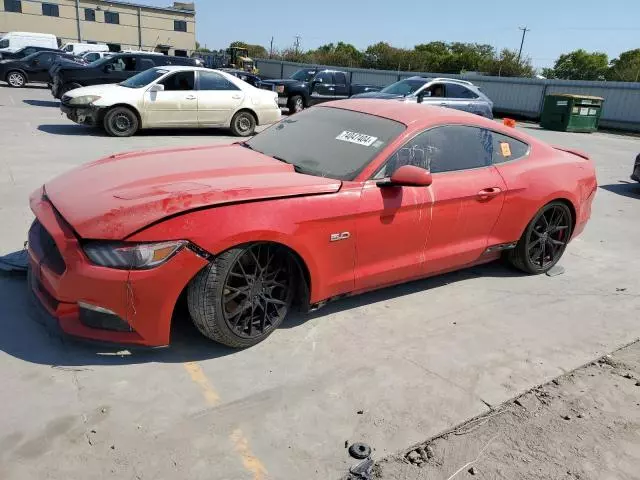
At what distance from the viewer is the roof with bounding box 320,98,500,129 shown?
4.09m

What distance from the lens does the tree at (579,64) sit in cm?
7481

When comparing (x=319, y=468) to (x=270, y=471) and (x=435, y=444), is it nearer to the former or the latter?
(x=270, y=471)

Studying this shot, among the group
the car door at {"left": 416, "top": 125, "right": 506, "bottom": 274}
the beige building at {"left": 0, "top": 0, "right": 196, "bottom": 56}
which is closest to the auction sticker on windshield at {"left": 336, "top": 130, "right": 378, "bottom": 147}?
the car door at {"left": 416, "top": 125, "right": 506, "bottom": 274}

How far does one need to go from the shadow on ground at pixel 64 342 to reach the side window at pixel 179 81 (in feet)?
26.8

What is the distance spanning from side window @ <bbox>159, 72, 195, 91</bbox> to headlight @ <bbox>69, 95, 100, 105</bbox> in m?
1.41

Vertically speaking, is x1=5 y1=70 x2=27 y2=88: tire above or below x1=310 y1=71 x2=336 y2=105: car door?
below

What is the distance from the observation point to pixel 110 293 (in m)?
2.86

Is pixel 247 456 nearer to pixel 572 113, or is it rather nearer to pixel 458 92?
pixel 458 92

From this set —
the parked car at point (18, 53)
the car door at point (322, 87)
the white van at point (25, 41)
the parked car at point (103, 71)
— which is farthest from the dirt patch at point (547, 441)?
the white van at point (25, 41)

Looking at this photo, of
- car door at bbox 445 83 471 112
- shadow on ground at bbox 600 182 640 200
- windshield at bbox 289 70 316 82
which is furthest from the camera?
windshield at bbox 289 70 316 82

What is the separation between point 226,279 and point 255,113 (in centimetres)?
997

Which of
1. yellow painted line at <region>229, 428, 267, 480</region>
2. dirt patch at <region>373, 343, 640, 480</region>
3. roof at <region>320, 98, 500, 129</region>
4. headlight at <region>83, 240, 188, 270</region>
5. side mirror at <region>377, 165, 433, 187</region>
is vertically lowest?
dirt patch at <region>373, 343, 640, 480</region>

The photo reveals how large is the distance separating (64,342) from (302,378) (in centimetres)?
149

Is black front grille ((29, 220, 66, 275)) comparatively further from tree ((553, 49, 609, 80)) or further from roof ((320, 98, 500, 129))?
tree ((553, 49, 609, 80))
